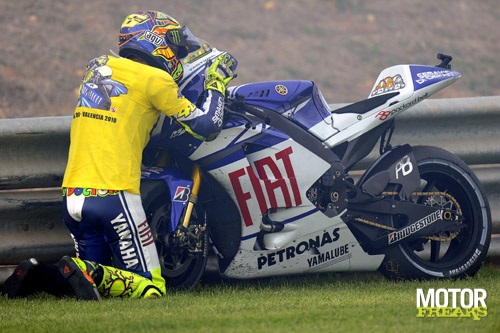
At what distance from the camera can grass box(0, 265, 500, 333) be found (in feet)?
17.4

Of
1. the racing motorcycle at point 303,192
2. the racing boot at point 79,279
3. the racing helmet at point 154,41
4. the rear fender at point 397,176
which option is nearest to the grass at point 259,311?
the racing boot at point 79,279

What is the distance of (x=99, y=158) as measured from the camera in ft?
21.4

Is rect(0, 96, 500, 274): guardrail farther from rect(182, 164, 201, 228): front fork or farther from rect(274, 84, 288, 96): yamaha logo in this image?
rect(274, 84, 288, 96): yamaha logo

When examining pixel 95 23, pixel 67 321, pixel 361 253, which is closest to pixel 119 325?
pixel 67 321

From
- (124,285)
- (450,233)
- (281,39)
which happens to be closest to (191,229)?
(124,285)

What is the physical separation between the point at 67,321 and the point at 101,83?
1759 millimetres

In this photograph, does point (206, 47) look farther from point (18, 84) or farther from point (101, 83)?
point (18, 84)

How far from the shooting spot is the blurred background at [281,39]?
45.2ft

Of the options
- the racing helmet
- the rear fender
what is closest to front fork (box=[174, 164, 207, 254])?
the racing helmet

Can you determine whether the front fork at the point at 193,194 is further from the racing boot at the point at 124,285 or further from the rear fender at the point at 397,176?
the rear fender at the point at 397,176

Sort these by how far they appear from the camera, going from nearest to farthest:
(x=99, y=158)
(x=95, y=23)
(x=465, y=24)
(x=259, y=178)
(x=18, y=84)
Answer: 1. (x=99, y=158)
2. (x=259, y=178)
3. (x=18, y=84)
4. (x=95, y=23)
5. (x=465, y=24)

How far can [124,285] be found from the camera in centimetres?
645

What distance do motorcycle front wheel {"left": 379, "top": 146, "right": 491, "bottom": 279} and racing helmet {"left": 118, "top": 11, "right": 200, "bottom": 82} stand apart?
1.85 m

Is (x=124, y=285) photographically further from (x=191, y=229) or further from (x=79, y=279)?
(x=191, y=229)
